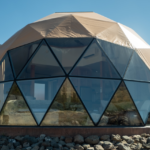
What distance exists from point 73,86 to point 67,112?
1471 mm

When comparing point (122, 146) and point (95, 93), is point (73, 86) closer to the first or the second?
point (95, 93)

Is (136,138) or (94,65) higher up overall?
(94,65)

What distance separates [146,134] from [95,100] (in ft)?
11.1

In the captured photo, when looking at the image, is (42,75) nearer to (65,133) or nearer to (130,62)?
(65,133)

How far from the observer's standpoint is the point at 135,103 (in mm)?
11125

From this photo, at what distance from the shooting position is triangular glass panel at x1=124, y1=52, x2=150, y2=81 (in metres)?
11.6

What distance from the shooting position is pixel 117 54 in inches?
464

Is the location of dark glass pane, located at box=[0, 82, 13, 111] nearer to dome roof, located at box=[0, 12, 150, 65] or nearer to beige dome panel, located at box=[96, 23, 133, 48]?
dome roof, located at box=[0, 12, 150, 65]

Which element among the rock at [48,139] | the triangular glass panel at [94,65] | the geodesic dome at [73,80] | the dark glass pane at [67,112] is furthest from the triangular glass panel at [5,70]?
the rock at [48,139]

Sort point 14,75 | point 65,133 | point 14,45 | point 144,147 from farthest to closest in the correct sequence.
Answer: point 14,45 < point 14,75 < point 65,133 < point 144,147

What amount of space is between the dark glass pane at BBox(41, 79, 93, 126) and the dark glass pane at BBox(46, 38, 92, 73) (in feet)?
5.01

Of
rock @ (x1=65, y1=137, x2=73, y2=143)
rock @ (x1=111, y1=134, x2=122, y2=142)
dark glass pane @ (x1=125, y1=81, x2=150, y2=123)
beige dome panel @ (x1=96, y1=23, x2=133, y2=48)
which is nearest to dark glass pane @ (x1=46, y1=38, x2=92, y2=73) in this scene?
beige dome panel @ (x1=96, y1=23, x2=133, y2=48)

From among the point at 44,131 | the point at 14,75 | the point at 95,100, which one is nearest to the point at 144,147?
the point at 95,100

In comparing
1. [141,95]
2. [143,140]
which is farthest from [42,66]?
[143,140]
